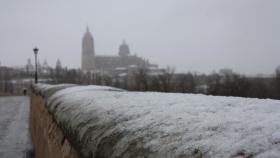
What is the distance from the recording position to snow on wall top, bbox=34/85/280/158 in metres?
0.92

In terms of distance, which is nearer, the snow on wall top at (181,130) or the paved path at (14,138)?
the snow on wall top at (181,130)

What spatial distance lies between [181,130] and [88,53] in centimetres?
13424

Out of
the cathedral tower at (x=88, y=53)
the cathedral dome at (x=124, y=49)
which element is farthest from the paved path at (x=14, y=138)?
the cathedral dome at (x=124, y=49)

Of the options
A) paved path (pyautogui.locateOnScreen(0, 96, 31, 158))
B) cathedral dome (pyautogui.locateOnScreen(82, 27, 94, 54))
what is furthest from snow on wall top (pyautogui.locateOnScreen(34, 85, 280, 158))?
cathedral dome (pyautogui.locateOnScreen(82, 27, 94, 54))

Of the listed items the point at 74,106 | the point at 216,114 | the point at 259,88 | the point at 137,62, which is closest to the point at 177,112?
the point at 216,114

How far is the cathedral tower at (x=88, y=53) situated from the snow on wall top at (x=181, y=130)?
5065 inches

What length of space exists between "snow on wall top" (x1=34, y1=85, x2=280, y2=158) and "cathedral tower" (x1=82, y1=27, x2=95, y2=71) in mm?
128642

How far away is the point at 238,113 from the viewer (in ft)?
4.12

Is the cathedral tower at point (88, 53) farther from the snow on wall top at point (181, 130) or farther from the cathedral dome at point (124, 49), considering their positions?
the snow on wall top at point (181, 130)

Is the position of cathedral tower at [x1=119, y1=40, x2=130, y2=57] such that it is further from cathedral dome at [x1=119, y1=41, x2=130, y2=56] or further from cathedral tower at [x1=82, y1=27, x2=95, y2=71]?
cathedral tower at [x1=82, y1=27, x2=95, y2=71]

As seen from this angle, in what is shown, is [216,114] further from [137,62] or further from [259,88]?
[137,62]

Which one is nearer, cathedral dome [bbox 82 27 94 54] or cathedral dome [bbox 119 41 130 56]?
cathedral dome [bbox 82 27 94 54]

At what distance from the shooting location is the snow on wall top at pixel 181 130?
92cm

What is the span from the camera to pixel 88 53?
133500 millimetres
